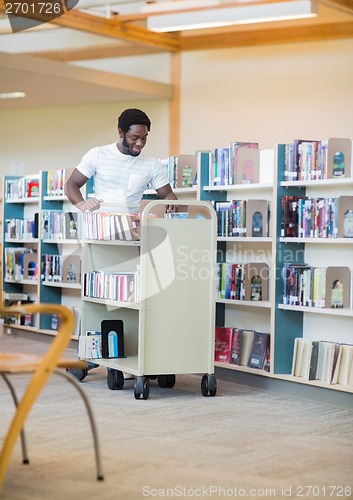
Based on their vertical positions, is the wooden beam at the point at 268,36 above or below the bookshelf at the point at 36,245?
above

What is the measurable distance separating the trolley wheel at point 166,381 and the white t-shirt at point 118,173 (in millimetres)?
1117

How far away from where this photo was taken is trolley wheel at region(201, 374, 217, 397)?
18.0ft

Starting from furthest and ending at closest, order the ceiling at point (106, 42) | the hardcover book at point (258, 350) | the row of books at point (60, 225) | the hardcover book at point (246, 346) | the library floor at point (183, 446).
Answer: the ceiling at point (106, 42), the row of books at point (60, 225), the hardcover book at point (246, 346), the hardcover book at point (258, 350), the library floor at point (183, 446)

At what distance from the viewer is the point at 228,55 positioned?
37.3ft

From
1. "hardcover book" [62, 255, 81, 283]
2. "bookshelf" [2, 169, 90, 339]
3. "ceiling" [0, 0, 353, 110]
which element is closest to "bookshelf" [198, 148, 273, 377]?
"bookshelf" [2, 169, 90, 339]

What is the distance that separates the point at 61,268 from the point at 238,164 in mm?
2615

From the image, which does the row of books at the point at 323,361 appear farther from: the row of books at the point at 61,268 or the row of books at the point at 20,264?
the row of books at the point at 20,264

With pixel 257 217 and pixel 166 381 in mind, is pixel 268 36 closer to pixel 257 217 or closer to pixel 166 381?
pixel 257 217

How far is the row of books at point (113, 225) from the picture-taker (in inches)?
221

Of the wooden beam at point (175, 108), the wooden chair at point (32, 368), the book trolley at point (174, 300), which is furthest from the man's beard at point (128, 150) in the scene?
the wooden beam at point (175, 108)

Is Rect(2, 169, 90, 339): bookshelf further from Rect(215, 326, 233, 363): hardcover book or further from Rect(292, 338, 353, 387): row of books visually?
Rect(292, 338, 353, 387): row of books

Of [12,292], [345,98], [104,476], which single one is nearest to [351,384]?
[104,476]

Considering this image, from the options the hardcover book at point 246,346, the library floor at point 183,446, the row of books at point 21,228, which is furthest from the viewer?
the row of books at point 21,228

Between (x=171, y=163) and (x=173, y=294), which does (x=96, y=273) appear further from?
(x=171, y=163)
